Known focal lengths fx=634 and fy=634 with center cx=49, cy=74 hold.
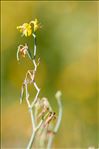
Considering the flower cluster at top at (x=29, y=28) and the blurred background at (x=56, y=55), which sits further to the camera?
the blurred background at (x=56, y=55)

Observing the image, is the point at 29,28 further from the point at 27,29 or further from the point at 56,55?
the point at 56,55

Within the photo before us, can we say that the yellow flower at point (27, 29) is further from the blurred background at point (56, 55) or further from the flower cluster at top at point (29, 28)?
the blurred background at point (56, 55)

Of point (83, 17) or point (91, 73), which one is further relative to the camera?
point (83, 17)

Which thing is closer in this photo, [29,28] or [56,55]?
[29,28]

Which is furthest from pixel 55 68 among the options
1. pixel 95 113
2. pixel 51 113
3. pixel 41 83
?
pixel 51 113

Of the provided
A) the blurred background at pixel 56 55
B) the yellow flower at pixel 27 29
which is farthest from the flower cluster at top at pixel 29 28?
the blurred background at pixel 56 55

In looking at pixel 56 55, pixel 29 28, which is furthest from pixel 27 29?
pixel 56 55

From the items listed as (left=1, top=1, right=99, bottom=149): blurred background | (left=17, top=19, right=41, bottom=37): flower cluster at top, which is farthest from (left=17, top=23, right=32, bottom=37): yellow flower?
(left=1, top=1, right=99, bottom=149): blurred background

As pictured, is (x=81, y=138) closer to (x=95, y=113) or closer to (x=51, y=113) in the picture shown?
(x=51, y=113)
